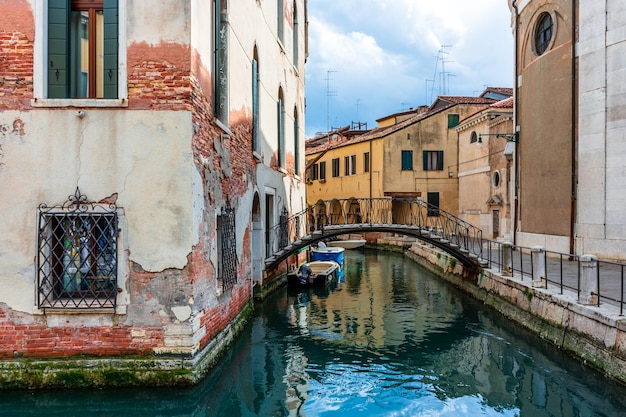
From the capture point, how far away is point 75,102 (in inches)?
248

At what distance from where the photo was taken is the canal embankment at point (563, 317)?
6.72m

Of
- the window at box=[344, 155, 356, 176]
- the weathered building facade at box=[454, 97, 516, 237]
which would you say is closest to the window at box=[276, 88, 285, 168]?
the weathered building facade at box=[454, 97, 516, 237]

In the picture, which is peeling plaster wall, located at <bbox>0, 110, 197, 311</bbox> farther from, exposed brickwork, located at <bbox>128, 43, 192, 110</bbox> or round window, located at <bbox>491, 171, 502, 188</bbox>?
round window, located at <bbox>491, 171, 502, 188</bbox>

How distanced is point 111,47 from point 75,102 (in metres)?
0.85

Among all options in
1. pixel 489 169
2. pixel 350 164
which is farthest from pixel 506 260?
pixel 350 164

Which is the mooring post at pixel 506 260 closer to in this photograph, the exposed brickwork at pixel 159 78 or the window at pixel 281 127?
the window at pixel 281 127

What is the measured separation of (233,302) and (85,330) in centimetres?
308

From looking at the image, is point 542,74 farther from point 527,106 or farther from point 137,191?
point 137,191

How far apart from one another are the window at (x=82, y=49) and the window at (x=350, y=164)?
24068 mm

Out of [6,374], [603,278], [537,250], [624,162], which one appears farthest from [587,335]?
[6,374]

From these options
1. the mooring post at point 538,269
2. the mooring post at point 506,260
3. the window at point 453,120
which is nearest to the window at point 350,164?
the window at point 453,120

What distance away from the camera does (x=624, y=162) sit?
39.0 ft

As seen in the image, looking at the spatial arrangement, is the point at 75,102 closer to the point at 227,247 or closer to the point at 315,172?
the point at 227,247

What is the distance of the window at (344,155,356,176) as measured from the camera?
98.7 ft
